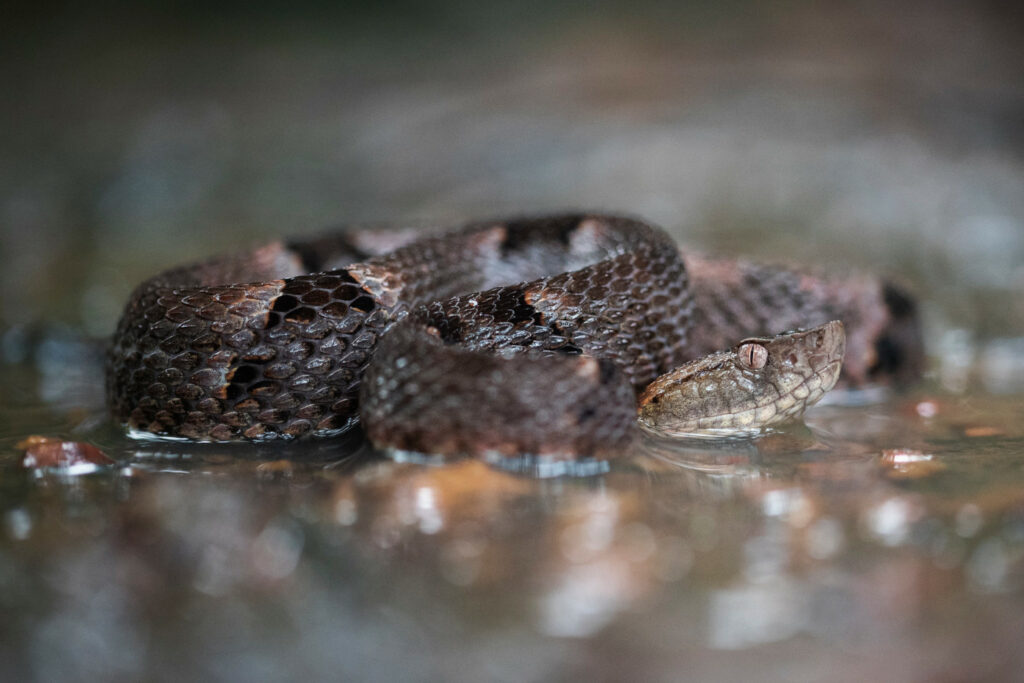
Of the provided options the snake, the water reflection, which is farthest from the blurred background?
the water reflection

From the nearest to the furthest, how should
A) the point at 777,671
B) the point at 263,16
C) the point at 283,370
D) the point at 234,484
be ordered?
the point at 777,671 < the point at 234,484 < the point at 283,370 < the point at 263,16

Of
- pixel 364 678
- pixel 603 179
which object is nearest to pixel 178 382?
pixel 364 678

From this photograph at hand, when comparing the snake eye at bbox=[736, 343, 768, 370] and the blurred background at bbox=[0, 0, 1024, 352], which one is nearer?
the snake eye at bbox=[736, 343, 768, 370]

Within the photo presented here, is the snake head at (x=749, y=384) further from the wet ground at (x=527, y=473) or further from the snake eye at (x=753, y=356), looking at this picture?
the wet ground at (x=527, y=473)

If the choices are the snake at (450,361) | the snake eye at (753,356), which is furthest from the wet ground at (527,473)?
the snake eye at (753,356)

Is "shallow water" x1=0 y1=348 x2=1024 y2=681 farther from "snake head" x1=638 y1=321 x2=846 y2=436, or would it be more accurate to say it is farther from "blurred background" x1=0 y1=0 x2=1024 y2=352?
"blurred background" x1=0 y1=0 x2=1024 y2=352

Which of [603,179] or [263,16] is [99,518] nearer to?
[603,179]
